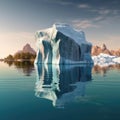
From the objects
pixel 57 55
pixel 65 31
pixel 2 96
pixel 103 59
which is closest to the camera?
pixel 2 96

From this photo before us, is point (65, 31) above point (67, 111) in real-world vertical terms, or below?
above

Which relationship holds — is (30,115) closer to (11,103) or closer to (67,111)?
(67,111)

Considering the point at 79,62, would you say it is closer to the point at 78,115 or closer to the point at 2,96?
the point at 2,96

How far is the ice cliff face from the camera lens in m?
50.3

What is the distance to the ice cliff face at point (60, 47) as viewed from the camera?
50.3 m

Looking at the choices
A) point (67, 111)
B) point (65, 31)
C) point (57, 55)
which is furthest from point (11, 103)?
point (65, 31)

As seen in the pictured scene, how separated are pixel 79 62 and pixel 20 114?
48341mm

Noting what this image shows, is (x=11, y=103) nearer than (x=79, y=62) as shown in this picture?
Yes

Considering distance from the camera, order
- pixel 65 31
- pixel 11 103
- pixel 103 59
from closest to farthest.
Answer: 1. pixel 11 103
2. pixel 65 31
3. pixel 103 59

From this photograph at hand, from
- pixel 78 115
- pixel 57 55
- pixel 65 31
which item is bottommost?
pixel 78 115

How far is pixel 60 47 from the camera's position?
49.6 meters

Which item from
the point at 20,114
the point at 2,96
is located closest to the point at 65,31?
the point at 2,96

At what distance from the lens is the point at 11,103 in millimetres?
11047

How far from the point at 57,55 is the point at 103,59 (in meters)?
52.0
